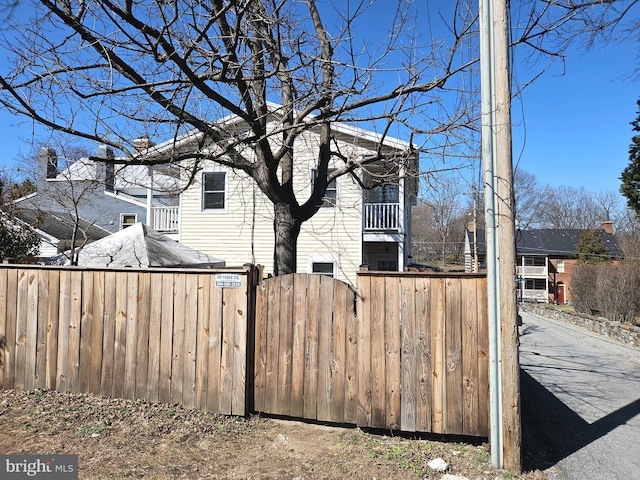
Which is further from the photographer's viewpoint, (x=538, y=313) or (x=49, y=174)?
(x=538, y=313)

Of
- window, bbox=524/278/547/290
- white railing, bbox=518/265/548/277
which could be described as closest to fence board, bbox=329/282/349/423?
white railing, bbox=518/265/548/277

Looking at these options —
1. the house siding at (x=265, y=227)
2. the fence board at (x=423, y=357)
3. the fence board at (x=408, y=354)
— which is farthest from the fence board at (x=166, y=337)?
the house siding at (x=265, y=227)

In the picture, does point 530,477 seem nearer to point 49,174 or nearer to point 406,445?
point 406,445

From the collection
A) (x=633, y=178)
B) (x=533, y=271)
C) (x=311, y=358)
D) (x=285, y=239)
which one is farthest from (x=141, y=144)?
(x=533, y=271)

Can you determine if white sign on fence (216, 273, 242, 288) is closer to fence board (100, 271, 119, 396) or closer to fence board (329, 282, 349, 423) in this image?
fence board (329, 282, 349, 423)

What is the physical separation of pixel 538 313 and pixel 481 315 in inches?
744

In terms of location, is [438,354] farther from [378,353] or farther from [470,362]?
[378,353]

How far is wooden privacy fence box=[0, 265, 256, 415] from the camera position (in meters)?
4.53

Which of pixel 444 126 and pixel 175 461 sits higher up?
pixel 444 126

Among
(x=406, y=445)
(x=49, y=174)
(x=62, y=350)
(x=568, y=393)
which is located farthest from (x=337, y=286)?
(x=49, y=174)

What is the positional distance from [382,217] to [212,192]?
225 inches

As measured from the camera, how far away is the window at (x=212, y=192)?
45.6ft

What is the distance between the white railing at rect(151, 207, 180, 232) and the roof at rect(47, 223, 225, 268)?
500 cm

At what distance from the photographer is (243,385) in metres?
4.43
